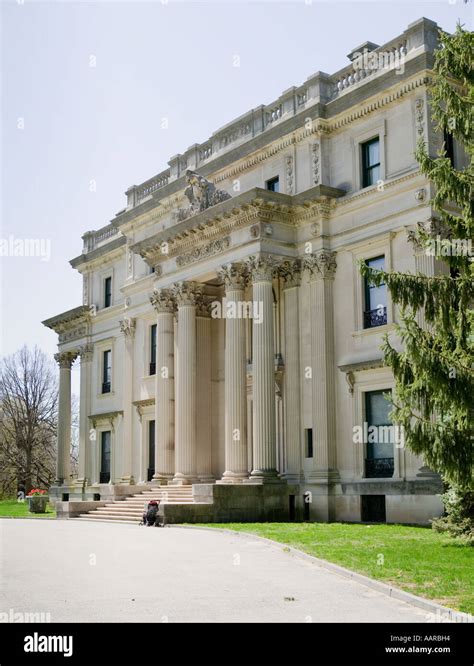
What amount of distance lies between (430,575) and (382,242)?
17901mm

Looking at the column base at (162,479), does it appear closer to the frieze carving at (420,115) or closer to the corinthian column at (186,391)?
the corinthian column at (186,391)

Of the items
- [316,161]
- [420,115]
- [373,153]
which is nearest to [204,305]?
[316,161]

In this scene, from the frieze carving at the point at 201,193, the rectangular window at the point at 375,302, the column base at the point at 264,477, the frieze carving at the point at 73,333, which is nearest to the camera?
the rectangular window at the point at 375,302

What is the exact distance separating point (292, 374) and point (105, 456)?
18588mm

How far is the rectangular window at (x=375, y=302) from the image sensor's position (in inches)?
1201

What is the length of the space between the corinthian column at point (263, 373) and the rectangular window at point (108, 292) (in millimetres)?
19237

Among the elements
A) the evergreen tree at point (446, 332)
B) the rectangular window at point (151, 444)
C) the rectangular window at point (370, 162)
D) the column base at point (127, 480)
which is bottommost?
the column base at point (127, 480)

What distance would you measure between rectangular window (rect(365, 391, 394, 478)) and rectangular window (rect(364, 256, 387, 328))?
8.41ft

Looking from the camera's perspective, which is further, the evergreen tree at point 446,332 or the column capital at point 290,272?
the column capital at point 290,272

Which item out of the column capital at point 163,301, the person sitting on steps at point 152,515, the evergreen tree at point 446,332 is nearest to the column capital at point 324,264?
the column capital at point 163,301

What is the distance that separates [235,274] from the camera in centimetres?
3356

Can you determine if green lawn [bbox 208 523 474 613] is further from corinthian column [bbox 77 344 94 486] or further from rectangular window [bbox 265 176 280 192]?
corinthian column [bbox 77 344 94 486]

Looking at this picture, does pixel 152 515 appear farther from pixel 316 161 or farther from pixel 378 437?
pixel 316 161
